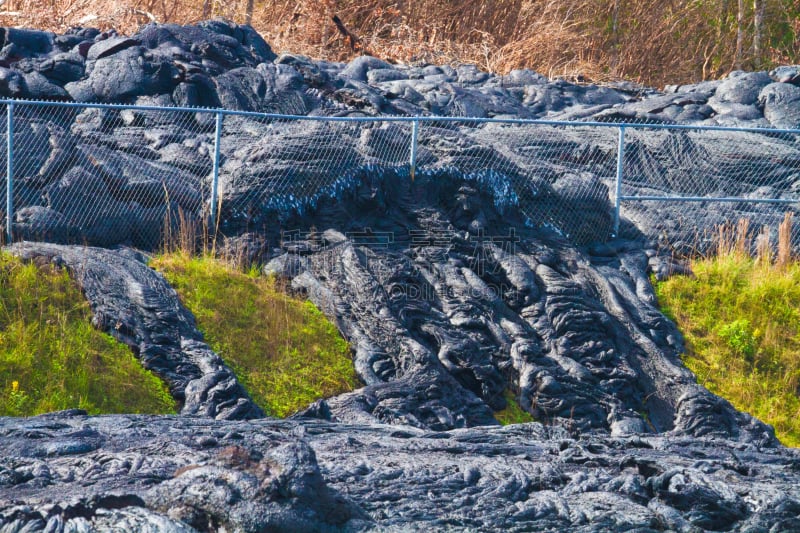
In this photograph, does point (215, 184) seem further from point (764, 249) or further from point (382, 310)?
point (764, 249)

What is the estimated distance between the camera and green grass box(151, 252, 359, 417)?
9.25m

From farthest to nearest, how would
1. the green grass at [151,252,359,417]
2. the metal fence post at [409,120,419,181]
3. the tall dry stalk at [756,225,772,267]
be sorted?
the tall dry stalk at [756,225,772,267]
the metal fence post at [409,120,419,181]
the green grass at [151,252,359,417]

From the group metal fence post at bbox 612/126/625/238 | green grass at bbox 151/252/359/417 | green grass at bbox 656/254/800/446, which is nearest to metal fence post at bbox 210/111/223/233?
green grass at bbox 151/252/359/417

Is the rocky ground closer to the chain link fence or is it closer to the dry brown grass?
the chain link fence

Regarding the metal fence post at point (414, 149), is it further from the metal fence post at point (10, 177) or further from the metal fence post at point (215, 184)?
the metal fence post at point (10, 177)

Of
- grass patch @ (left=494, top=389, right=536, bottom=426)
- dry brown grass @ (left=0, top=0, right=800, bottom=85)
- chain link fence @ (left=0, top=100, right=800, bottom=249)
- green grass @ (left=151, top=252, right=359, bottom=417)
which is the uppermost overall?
dry brown grass @ (left=0, top=0, right=800, bottom=85)

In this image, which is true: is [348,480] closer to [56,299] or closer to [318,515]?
[318,515]

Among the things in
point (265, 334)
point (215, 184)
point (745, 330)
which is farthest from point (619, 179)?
point (265, 334)

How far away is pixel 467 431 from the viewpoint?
6477 millimetres

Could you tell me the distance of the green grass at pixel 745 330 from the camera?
10.5 metres

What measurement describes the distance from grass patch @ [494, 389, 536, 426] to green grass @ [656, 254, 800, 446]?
2.17 metres

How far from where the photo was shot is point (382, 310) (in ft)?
33.2

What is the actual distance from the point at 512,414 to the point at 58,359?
13.5ft

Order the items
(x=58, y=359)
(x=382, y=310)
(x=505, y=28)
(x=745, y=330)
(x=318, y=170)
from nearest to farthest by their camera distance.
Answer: (x=58, y=359), (x=382, y=310), (x=745, y=330), (x=318, y=170), (x=505, y=28)
